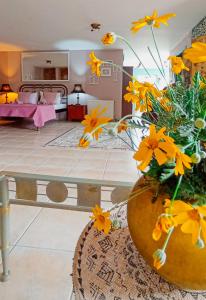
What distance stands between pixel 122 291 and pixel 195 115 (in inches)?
16.0

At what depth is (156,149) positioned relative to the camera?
389 millimetres

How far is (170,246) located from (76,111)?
7941 mm

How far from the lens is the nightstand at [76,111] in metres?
8.19

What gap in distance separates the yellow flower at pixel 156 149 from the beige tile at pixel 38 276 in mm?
1142

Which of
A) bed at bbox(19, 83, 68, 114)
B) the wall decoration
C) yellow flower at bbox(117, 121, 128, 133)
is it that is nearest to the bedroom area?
yellow flower at bbox(117, 121, 128, 133)

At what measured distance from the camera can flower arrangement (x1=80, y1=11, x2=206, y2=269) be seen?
0.38 metres

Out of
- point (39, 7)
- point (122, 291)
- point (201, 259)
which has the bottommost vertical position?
point (122, 291)

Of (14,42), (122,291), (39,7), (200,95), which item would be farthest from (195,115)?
(14,42)

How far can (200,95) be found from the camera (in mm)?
490

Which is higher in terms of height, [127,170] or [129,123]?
[129,123]

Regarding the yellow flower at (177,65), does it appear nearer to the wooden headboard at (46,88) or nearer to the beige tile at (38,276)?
the beige tile at (38,276)

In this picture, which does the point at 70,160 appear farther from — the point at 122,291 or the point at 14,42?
the point at 14,42

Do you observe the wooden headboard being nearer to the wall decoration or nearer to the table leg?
the wall decoration

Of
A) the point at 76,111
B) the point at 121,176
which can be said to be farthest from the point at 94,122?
the point at 76,111
